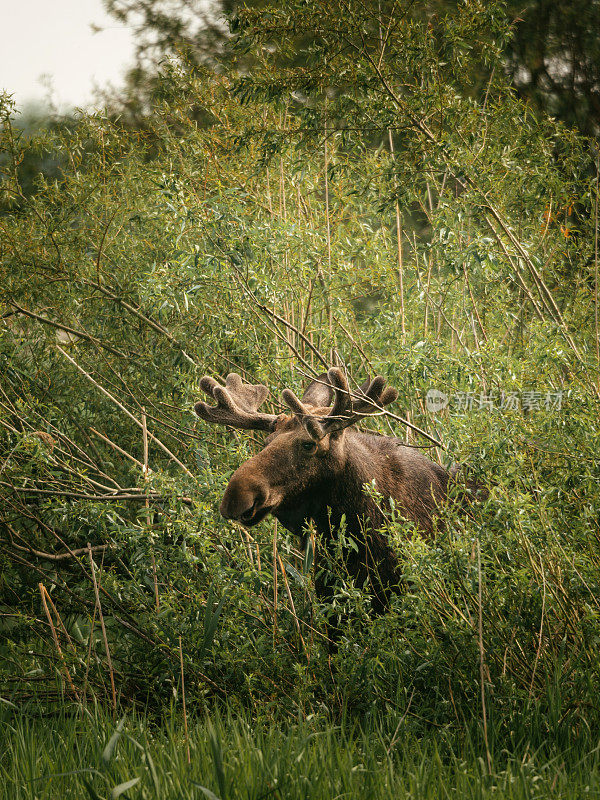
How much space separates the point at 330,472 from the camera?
3635mm

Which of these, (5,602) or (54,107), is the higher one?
(54,107)

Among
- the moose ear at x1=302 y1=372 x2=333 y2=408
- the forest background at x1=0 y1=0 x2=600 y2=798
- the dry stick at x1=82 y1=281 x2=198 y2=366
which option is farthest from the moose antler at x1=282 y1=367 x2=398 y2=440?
the dry stick at x1=82 y1=281 x2=198 y2=366

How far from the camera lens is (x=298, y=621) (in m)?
3.35

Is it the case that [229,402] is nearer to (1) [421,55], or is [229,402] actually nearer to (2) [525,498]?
(2) [525,498]

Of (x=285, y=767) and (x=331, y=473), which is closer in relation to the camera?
(x=285, y=767)

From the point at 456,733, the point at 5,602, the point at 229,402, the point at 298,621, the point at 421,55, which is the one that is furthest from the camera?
the point at 5,602

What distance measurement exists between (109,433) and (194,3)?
7.90m

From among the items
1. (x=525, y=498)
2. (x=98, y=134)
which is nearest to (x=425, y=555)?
(x=525, y=498)
